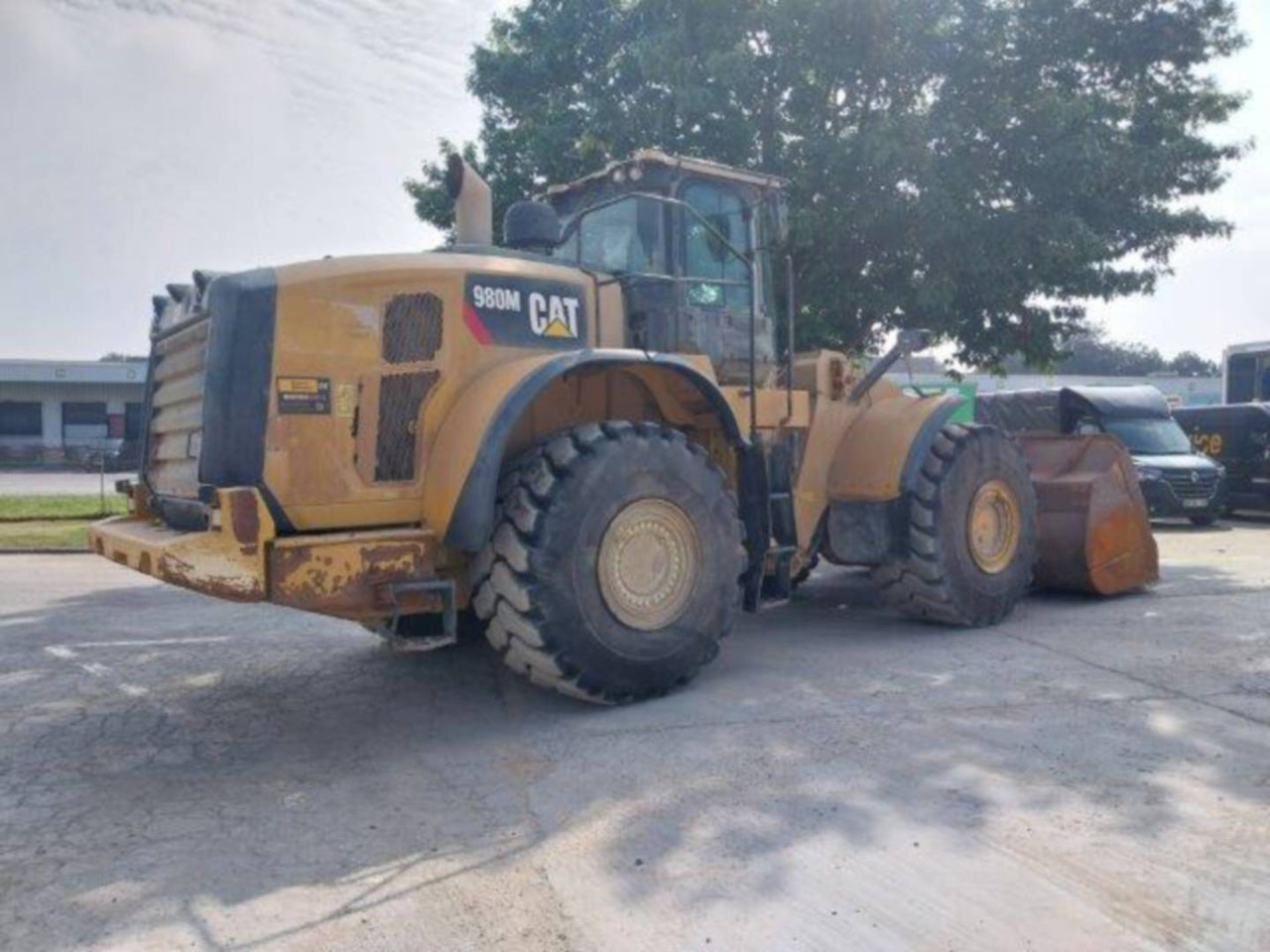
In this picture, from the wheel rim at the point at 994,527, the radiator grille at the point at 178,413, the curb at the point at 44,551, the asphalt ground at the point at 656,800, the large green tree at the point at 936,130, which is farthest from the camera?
the curb at the point at 44,551

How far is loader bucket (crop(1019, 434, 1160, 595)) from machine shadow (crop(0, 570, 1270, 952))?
207cm

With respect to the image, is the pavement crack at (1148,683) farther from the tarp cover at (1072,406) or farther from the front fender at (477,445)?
the tarp cover at (1072,406)

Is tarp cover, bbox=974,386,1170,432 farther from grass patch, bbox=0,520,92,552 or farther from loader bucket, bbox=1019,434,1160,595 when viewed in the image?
grass patch, bbox=0,520,92,552

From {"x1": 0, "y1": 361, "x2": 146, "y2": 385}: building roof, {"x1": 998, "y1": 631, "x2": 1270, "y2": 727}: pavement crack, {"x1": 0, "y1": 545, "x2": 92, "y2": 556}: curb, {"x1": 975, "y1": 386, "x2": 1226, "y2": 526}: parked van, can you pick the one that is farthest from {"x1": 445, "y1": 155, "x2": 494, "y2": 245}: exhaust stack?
{"x1": 0, "y1": 361, "x2": 146, "y2": 385}: building roof

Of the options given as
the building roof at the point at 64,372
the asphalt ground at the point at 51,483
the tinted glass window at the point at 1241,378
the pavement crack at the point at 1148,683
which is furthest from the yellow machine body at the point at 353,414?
the building roof at the point at 64,372

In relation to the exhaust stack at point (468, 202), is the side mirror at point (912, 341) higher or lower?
lower

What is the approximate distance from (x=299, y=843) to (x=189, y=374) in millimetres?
2452

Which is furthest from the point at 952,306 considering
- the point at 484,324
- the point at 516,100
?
the point at 484,324

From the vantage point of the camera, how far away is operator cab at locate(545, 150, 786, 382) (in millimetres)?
6148

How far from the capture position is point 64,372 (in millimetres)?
43188

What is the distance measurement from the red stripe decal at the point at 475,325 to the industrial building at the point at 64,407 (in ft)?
141

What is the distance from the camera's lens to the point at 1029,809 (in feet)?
12.5

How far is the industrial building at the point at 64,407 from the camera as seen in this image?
42.9 meters

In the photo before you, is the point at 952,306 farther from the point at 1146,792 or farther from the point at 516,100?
the point at 1146,792
